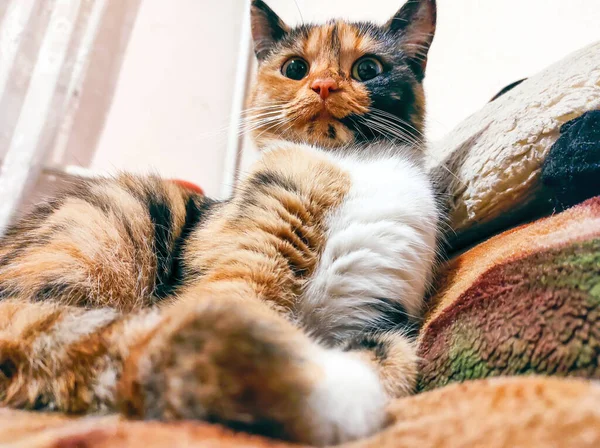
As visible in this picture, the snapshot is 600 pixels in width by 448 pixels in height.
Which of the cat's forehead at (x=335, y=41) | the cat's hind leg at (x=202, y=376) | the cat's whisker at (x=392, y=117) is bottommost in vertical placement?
the cat's hind leg at (x=202, y=376)

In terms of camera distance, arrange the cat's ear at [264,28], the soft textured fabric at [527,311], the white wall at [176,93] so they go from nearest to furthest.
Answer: the soft textured fabric at [527,311] → the cat's ear at [264,28] → the white wall at [176,93]

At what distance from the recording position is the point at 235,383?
373mm

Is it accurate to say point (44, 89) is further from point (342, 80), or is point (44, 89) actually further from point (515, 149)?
point (515, 149)

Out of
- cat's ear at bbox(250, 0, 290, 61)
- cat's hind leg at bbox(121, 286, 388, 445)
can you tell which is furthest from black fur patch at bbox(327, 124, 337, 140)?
cat's hind leg at bbox(121, 286, 388, 445)

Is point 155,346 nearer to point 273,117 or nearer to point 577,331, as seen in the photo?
point 577,331

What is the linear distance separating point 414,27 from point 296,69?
1.11 ft

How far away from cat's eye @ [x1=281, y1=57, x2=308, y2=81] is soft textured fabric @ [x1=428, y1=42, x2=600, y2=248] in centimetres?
46

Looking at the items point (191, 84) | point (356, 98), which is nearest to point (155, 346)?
point (356, 98)

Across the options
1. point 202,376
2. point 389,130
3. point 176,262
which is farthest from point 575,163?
point 176,262

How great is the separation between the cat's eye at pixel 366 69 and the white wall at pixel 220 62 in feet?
1.61

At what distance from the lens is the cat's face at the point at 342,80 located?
102cm

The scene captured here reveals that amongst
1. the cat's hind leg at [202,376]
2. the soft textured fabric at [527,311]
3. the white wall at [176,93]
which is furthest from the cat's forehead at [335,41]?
the white wall at [176,93]

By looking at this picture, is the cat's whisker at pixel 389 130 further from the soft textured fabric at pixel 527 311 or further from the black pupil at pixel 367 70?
the soft textured fabric at pixel 527 311

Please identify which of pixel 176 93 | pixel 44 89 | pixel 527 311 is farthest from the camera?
pixel 176 93
